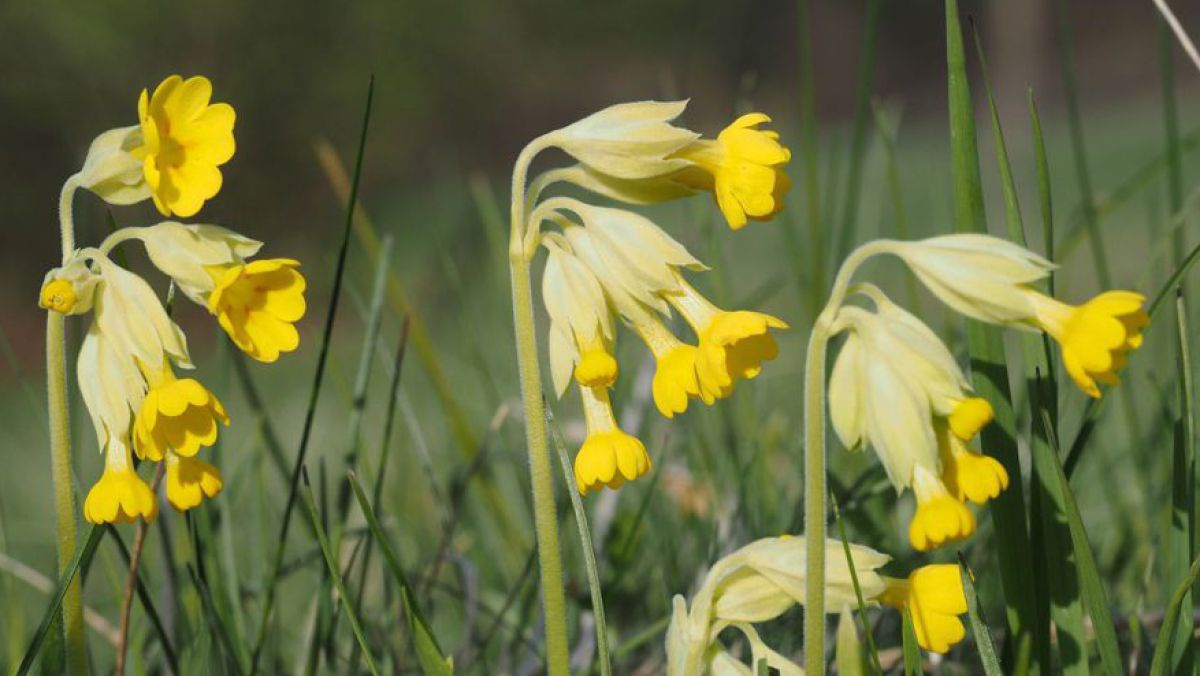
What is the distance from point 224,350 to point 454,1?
11717 mm

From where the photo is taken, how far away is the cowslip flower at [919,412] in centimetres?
80

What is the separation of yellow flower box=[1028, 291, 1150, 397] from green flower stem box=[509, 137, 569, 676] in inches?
12.6

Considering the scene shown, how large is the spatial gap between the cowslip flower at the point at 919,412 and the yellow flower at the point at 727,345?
5 cm

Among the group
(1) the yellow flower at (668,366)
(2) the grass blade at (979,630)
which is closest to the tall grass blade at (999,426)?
(2) the grass blade at (979,630)

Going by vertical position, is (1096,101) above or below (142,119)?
above

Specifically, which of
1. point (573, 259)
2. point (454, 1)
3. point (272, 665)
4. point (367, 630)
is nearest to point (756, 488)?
point (367, 630)

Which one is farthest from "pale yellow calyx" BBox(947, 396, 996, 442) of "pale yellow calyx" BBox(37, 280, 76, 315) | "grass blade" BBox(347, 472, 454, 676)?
"pale yellow calyx" BBox(37, 280, 76, 315)

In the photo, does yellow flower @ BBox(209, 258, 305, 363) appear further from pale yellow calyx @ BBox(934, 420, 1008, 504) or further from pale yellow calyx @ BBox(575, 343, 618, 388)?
pale yellow calyx @ BBox(934, 420, 1008, 504)

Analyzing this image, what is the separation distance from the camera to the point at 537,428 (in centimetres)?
91

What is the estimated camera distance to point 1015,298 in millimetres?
833

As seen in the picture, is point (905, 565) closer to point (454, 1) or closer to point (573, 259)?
point (573, 259)

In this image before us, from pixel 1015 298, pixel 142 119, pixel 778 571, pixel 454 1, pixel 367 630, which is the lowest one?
pixel 367 630

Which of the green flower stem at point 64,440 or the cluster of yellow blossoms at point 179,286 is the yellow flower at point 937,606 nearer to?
the cluster of yellow blossoms at point 179,286

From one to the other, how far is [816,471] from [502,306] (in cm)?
174
